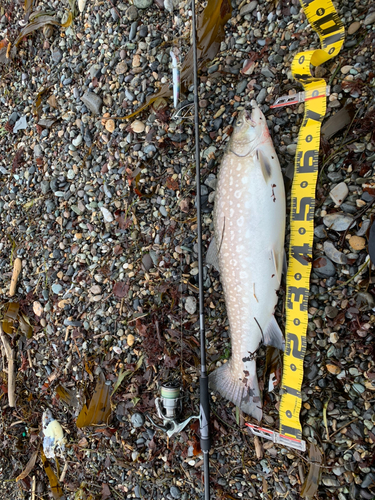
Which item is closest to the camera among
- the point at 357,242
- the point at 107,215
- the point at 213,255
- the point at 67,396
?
the point at 357,242

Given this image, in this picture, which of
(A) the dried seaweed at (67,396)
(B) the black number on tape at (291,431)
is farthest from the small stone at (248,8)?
(A) the dried seaweed at (67,396)

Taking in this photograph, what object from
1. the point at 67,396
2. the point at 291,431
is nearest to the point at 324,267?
the point at 291,431

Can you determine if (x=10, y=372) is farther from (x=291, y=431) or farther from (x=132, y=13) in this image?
(x=132, y=13)

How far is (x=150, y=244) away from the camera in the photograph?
2746mm

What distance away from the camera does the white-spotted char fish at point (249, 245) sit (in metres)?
2.15

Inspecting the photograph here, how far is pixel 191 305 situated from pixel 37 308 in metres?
1.72

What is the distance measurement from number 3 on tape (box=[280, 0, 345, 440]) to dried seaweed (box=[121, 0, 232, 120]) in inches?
23.7

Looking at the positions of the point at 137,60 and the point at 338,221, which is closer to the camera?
the point at 338,221

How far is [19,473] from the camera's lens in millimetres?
3342

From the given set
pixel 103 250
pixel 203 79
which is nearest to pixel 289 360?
pixel 103 250

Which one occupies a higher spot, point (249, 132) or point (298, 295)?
point (249, 132)

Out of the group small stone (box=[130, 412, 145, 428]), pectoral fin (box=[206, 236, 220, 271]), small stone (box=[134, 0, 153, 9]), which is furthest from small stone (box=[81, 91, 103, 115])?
small stone (box=[130, 412, 145, 428])

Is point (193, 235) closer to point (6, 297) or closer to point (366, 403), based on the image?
point (366, 403)

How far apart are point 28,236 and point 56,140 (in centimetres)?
105
